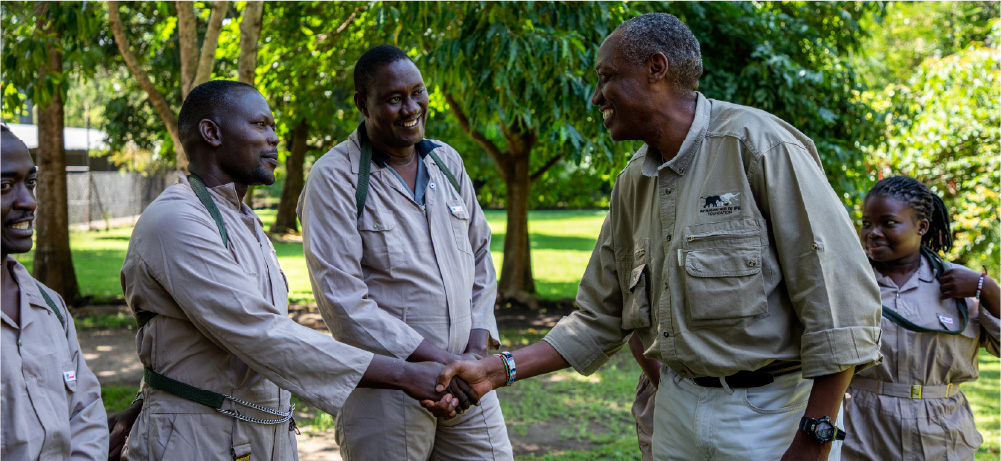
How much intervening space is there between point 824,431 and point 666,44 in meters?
1.29

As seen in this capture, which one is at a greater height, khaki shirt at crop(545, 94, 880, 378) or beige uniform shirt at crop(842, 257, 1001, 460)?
khaki shirt at crop(545, 94, 880, 378)

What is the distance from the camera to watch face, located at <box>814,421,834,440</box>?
7.86 feet

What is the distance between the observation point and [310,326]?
35.7ft

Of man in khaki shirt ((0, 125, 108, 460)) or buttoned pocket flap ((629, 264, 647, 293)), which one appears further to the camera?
buttoned pocket flap ((629, 264, 647, 293))

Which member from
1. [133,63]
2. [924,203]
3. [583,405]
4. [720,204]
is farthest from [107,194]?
[720,204]

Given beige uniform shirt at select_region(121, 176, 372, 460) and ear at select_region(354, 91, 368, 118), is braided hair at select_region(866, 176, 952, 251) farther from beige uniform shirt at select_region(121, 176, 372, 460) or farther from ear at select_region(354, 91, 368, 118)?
beige uniform shirt at select_region(121, 176, 372, 460)

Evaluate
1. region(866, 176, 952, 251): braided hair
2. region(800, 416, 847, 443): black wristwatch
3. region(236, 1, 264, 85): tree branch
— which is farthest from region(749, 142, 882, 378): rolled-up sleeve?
region(236, 1, 264, 85): tree branch

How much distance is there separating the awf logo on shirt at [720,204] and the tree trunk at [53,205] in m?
10.6

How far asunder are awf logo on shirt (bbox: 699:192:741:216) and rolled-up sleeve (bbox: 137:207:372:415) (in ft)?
4.69

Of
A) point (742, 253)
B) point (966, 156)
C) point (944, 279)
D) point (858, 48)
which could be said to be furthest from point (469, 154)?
point (742, 253)

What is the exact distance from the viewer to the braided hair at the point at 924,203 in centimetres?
392

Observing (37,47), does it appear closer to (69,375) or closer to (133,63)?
(133,63)

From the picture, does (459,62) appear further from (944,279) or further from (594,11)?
(944,279)

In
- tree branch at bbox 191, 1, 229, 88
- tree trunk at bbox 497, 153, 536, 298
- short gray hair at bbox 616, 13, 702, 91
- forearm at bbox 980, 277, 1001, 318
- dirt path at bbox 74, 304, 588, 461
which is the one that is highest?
tree branch at bbox 191, 1, 229, 88
